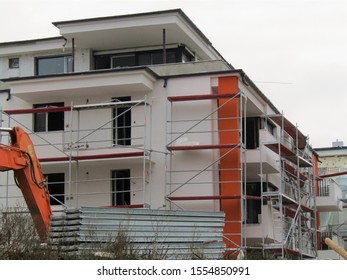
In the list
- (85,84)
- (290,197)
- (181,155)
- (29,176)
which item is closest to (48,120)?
(85,84)

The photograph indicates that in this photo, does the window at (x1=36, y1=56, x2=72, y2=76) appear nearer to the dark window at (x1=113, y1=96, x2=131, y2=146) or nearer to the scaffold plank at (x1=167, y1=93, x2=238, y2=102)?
the dark window at (x1=113, y1=96, x2=131, y2=146)

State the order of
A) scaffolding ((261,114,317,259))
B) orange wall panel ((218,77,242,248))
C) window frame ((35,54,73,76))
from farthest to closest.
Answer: window frame ((35,54,73,76)) → scaffolding ((261,114,317,259)) → orange wall panel ((218,77,242,248))

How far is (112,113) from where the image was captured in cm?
3500

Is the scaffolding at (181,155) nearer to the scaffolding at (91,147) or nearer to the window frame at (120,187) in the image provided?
the scaffolding at (91,147)

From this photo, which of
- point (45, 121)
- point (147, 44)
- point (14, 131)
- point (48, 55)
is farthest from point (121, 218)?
point (48, 55)

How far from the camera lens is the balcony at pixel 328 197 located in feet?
159

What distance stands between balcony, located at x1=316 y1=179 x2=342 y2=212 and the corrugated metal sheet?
71.7ft

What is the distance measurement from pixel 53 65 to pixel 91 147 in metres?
7.63

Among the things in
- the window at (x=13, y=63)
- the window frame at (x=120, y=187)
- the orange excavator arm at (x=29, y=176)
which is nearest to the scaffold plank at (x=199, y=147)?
the window frame at (x=120, y=187)

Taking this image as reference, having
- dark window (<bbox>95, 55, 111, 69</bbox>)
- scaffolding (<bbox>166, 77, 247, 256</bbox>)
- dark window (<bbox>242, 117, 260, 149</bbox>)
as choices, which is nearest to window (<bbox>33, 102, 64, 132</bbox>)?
dark window (<bbox>95, 55, 111, 69</bbox>)

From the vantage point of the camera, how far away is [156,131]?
112 ft

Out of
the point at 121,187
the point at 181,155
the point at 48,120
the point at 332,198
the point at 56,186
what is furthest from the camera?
the point at 332,198

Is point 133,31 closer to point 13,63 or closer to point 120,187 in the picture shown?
point 120,187

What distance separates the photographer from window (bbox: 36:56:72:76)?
131 feet
